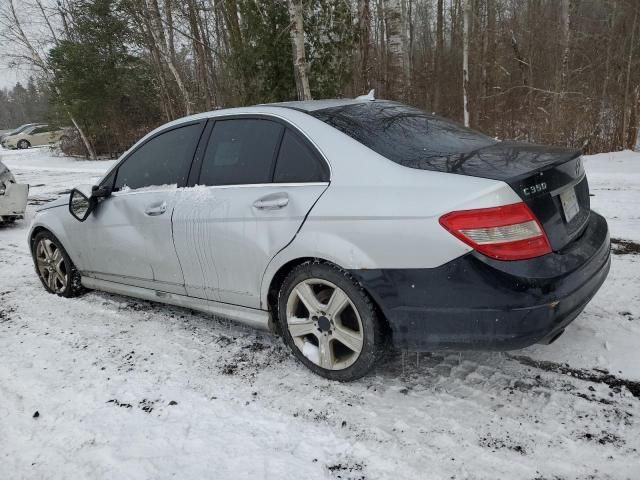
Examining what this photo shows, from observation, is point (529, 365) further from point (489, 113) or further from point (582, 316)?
point (489, 113)

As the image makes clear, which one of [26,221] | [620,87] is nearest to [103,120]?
[26,221]

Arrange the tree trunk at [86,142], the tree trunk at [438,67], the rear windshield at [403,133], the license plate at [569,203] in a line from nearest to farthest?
the license plate at [569,203]
the rear windshield at [403,133]
the tree trunk at [438,67]
the tree trunk at [86,142]

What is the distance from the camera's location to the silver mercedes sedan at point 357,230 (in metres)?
2.22

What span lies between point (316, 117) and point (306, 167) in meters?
0.37

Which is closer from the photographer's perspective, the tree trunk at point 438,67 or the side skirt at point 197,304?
the side skirt at point 197,304

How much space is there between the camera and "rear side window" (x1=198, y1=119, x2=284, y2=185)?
9.82 feet

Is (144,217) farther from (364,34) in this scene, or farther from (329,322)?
(364,34)

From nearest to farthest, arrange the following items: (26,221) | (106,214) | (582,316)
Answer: (582,316) → (106,214) → (26,221)

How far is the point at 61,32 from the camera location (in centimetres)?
2491

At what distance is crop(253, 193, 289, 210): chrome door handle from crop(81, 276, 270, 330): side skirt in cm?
69

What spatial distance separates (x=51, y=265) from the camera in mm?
4602

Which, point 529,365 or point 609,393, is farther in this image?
point 529,365

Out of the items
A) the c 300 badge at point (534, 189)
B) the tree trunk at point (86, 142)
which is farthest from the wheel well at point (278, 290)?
the tree trunk at point (86, 142)

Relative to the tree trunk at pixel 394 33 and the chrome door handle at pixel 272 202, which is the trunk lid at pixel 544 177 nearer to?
the chrome door handle at pixel 272 202
